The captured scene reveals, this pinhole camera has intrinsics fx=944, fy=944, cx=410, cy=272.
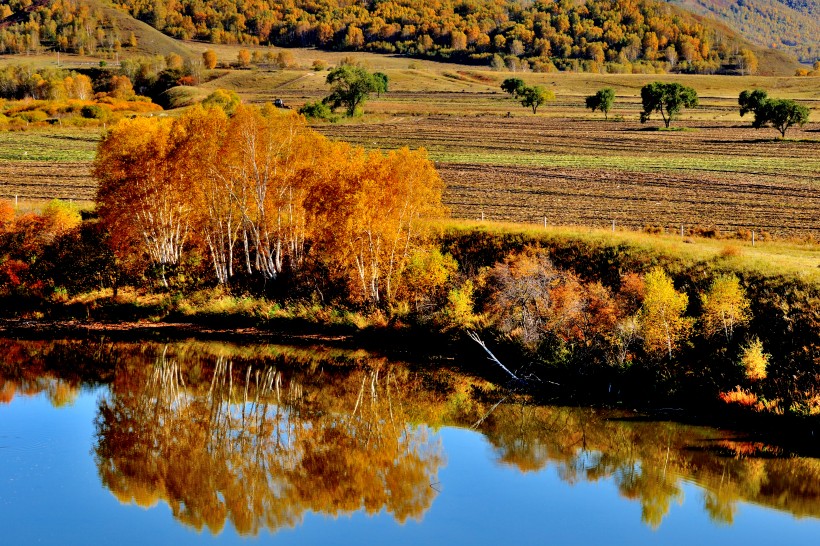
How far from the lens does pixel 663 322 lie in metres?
35.1

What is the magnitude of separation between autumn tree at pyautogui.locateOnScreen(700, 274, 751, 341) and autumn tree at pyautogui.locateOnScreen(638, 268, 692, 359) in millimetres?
762

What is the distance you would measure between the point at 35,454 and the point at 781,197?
48.1m

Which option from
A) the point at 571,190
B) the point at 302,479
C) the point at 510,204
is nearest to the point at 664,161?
the point at 571,190

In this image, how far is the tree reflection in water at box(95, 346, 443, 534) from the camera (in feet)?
90.6

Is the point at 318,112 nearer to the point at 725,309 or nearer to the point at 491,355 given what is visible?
the point at 491,355

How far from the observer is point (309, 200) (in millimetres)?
48156

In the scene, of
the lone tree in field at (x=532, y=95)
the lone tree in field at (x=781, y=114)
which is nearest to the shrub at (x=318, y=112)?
the lone tree in field at (x=532, y=95)

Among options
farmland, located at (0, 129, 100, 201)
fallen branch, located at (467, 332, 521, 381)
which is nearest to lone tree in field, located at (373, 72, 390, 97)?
farmland, located at (0, 129, 100, 201)

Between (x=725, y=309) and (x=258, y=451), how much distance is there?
1761 centimetres

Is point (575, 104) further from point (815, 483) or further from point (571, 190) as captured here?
point (815, 483)

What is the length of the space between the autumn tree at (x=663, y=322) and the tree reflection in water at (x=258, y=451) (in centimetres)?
919

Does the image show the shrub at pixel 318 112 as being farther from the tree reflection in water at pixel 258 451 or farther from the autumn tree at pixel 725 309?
the autumn tree at pixel 725 309

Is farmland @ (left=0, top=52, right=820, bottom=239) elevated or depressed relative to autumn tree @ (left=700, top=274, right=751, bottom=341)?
elevated

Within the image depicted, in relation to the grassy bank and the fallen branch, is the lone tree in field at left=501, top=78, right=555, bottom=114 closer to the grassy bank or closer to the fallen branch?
the grassy bank
